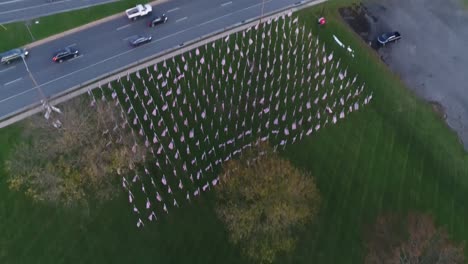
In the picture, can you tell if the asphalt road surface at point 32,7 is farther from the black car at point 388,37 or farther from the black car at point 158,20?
the black car at point 388,37

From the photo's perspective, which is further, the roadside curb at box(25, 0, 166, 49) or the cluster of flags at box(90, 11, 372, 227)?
the roadside curb at box(25, 0, 166, 49)

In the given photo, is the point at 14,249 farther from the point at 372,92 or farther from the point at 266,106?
the point at 372,92

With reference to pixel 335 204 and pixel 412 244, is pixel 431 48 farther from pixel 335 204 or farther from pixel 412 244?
pixel 412 244

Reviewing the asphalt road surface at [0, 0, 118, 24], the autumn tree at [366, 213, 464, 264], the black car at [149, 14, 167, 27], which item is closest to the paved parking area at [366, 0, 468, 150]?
the autumn tree at [366, 213, 464, 264]

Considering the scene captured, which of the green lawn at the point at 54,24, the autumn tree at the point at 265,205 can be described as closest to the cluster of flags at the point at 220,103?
the autumn tree at the point at 265,205

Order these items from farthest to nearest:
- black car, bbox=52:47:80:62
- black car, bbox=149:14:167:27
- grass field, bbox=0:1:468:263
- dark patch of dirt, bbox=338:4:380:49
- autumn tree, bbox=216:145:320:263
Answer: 1. dark patch of dirt, bbox=338:4:380:49
2. black car, bbox=149:14:167:27
3. black car, bbox=52:47:80:62
4. grass field, bbox=0:1:468:263
5. autumn tree, bbox=216:145:320:263

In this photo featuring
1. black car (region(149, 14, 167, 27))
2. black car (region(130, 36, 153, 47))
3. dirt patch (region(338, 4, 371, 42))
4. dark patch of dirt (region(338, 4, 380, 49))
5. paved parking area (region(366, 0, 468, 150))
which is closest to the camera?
black car (region(130, 36, 153, 47))

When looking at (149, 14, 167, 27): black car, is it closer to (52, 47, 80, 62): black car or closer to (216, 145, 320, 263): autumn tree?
(52, 47, 80, 62): black car
